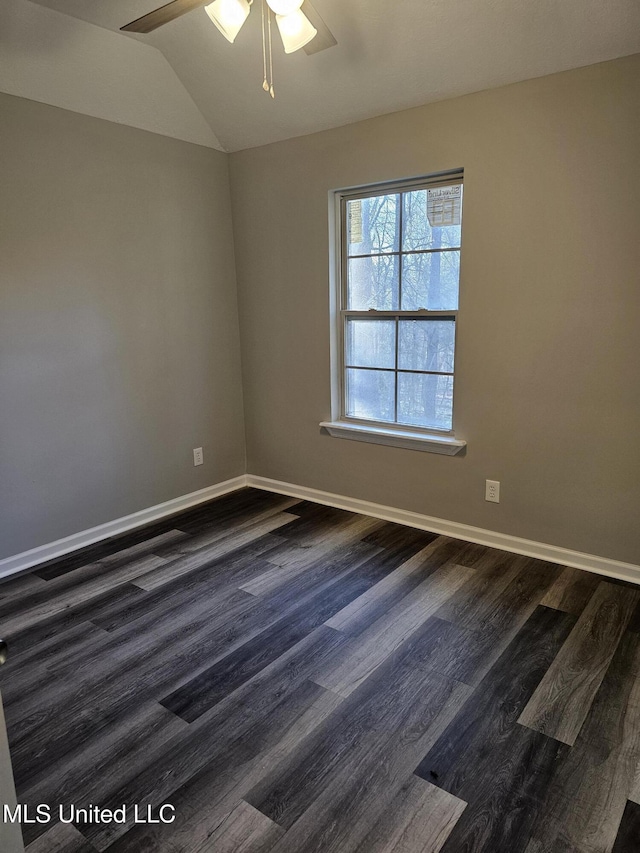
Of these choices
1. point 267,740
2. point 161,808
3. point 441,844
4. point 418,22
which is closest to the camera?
point 441,844

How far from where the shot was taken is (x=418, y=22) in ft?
7.92

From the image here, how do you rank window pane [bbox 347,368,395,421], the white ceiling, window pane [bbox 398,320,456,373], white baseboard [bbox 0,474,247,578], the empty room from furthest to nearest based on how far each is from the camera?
window pane [bbox 347,368,395,421]
window pane [bbox 398,320,456,373]
white baseboard [bbox 0,474,247,578]
the white ceiling
the empty room

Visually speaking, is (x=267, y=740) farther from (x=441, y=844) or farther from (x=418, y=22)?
(x=418, y=22)

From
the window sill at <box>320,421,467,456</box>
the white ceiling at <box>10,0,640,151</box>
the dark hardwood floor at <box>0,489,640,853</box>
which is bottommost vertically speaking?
the dark hardwood floor at <box>0,489,640,853</box>

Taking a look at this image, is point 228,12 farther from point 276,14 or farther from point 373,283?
point 373,283

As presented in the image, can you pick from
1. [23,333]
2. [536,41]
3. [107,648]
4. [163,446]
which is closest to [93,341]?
[23,333]

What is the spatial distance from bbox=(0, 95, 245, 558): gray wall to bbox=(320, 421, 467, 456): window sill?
0.92 metres

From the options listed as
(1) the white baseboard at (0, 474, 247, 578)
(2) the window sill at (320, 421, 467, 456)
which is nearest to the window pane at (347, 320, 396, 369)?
(2) the window sill at (320, 421, 467, 456)

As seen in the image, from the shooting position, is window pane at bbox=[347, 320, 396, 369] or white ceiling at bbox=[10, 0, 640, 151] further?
window pane at bbox=[347, 320, 396, 369]

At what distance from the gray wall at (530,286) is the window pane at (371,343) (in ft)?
0.57

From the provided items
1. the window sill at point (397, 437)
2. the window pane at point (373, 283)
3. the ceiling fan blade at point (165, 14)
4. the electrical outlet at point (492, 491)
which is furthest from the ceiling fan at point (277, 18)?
the electrical outlet at point (492, 491)

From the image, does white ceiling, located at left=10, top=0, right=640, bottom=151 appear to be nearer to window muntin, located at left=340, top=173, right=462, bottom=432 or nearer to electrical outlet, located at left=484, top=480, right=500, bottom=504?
window muntin, located at left=340, top=173, right=462, bottom=432

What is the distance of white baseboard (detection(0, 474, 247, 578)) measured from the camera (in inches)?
115

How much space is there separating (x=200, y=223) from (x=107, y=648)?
8.57 ft
